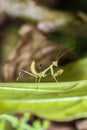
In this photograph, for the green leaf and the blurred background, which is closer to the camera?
the green leaf

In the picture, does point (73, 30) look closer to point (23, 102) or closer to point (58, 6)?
point (58, 6)

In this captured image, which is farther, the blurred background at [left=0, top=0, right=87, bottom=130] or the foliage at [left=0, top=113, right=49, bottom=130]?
the blurred background at [left=0, top=0, right=87, bottom=130]

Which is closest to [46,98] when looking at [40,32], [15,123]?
[15,123]

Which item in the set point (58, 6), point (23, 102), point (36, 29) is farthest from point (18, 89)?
point (58, 6)

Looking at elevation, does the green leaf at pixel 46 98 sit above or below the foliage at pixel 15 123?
above

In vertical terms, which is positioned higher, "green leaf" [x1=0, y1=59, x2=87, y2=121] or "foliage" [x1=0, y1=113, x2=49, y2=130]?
"green leaf" [x1=0, y1=59, x2=87, y2=121]
